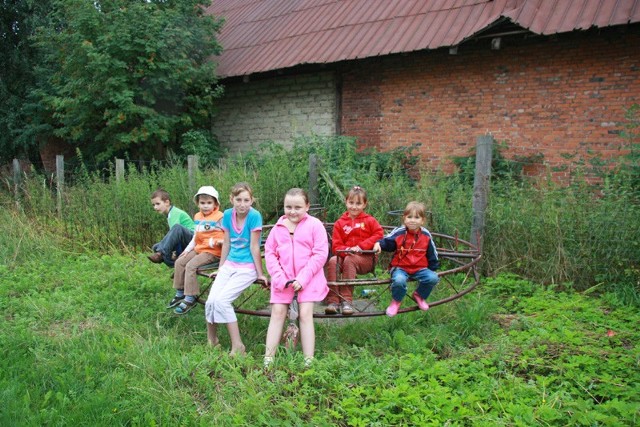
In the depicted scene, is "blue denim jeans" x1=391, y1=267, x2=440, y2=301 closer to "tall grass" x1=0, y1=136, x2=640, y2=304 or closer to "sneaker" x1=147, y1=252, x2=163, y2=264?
"sneaker" x1=147, y1=252, x2=163, y2=264

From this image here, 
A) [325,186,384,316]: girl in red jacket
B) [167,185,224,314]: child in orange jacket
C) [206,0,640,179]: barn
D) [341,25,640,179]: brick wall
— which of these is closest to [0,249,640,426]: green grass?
[167,185,224,314]: child in orange jacket

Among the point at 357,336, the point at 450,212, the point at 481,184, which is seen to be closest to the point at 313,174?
the point at 450,212

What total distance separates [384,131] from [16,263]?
25.5ft

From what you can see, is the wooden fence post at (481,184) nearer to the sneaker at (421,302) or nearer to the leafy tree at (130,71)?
the sneaker at (421,302)

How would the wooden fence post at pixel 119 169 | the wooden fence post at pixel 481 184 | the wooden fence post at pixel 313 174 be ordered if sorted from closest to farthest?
1. the wooden fence post at pixel 481 184
2. the wooden fence post at pixel 313 174
3. the wooden fence post at pixel 119 169

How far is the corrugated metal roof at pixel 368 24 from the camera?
8.96m

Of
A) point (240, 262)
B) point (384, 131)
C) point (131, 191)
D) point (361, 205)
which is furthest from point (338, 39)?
point (240, 262)

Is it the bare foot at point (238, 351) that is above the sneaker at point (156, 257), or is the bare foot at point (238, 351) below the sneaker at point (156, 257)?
below

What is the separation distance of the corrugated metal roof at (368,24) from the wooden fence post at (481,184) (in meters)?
3.74

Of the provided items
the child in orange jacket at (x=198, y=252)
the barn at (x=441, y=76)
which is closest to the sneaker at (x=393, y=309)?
the child in orange jacket at (x=198, y=252)

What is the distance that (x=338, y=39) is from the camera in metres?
12.0

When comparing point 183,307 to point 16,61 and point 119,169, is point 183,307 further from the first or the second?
point 16,61

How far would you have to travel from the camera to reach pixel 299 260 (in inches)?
161

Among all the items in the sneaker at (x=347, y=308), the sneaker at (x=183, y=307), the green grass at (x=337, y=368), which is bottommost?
the green grass at (x=337, y=368)
